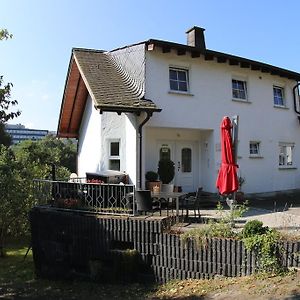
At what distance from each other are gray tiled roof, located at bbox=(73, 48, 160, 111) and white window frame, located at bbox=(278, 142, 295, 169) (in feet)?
27.9

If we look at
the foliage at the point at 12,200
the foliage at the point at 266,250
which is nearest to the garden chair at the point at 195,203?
the foliage at the point at 266,250

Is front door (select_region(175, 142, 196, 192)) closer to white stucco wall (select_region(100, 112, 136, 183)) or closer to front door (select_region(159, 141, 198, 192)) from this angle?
front door (select_region(159, 141, 198, 192))

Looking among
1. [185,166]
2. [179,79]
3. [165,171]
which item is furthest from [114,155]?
[179,79]

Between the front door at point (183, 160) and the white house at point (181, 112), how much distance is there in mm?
42

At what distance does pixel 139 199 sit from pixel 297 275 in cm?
444

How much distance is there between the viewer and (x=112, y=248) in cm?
1052

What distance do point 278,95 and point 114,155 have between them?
9.27 metres

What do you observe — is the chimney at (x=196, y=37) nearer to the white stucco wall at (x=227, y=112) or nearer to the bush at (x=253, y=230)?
the white stucco wall at (x=227, y=112)

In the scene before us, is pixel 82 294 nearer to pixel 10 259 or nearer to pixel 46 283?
pixel 46 283

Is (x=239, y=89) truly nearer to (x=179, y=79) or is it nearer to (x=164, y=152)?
(x=179, y=79)

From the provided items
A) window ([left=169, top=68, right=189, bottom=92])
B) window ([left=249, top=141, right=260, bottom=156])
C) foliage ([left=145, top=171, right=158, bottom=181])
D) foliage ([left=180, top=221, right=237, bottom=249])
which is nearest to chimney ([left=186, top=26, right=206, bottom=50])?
window ([left=169, top=68, right=189, bottom=92])

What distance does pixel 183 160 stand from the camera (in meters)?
17.1

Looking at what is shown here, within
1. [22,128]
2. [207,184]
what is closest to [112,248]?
[207,184]

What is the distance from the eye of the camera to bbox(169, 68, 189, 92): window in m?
15.9
